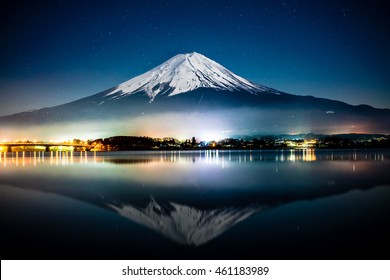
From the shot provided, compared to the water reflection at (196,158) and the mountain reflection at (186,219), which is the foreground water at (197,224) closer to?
the mountain reflection at (186,219)

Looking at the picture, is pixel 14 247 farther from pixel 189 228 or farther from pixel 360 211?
pixel 360 211

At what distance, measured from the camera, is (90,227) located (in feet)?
22.4

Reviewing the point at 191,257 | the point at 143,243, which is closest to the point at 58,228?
the point at 143,243

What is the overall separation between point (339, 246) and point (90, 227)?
4083mm

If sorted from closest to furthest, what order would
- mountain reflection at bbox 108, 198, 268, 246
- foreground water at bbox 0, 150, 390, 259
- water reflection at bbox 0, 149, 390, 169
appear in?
foreground water at bbox 0, 150, 390, 259 < mountain reflection at bbox 108, 198, 268, 246 < water reflection at bbox 0, 149, 390, 169

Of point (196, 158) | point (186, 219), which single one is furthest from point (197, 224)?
point (196, 158)

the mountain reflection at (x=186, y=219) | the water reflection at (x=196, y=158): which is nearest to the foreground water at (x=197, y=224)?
the mountain reflection at (x=186, y=219)

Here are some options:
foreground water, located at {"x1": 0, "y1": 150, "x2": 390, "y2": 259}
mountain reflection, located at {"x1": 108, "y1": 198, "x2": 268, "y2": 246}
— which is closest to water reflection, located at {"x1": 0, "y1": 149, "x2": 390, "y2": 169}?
foreground water, located at {"x1": 0, "y1": 150, "x2": 390, "y2": 259}

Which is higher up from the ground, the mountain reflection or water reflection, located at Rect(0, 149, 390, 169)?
the mountain reflection

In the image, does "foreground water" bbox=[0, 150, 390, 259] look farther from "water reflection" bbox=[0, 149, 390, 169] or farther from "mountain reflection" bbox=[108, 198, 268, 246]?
"water reflection" bbox=[0, 149, 390, 169]

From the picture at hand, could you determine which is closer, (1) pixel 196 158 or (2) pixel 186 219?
(2) pixel 186 219

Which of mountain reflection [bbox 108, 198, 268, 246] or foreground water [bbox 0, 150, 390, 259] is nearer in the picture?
foreground water [bbox 0, 150, 390, 259]

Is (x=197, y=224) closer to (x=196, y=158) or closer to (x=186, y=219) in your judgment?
(x=186, y=219)

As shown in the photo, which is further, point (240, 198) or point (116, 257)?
point (240, 198)
